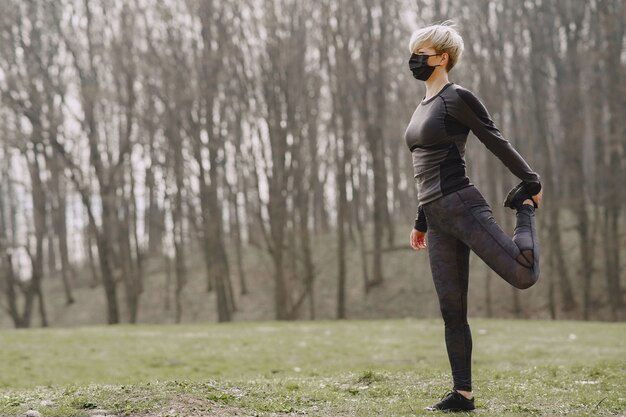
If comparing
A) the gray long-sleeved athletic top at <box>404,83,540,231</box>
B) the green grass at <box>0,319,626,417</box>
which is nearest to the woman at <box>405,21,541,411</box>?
the gray long-sleeved athletic top at <box>404,83,540,231</box>

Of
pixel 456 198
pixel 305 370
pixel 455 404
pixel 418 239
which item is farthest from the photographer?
pixel 305 370

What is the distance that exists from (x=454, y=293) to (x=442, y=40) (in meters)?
1.76

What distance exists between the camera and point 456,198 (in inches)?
193

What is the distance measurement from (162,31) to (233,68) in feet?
11.6

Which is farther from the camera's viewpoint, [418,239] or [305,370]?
[305,370]

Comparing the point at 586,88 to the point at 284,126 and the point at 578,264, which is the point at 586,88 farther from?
the point at 284,126

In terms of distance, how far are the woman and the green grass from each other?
2.40ft

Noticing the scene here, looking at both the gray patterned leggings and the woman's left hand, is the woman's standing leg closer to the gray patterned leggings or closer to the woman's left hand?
the gray patterned leggings

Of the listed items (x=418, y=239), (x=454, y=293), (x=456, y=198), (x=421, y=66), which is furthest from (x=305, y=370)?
(x=421, y=66)

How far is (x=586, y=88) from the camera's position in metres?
29.7

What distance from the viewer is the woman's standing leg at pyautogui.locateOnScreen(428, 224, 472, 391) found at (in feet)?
16.6

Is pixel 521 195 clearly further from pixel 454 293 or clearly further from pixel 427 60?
pixel 427 60

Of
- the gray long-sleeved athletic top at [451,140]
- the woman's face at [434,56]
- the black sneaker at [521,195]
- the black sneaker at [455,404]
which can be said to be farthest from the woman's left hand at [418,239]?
the woman's face at [434,56]

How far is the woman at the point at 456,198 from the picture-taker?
4820 mm
